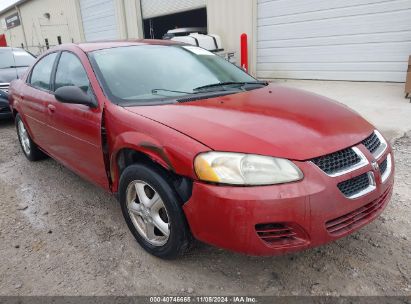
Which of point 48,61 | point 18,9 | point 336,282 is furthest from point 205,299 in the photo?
point 18,9

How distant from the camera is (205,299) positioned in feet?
6.75

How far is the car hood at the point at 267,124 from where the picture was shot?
1.93 m

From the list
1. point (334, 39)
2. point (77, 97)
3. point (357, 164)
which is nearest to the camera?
point (357, 164)

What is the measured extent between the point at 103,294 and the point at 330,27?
802 centimetres

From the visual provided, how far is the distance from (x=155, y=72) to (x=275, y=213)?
1.66 metres

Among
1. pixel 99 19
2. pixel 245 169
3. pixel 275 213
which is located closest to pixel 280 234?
pixel 275 213

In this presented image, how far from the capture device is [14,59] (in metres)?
7.83

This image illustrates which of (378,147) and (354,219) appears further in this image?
(378,147)

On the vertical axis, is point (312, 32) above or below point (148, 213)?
above

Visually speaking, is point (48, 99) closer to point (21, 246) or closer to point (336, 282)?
point (21, 246)

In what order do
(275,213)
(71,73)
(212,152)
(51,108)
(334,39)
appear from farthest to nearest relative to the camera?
(334,39) < (51,108) < (71,73) < (212,152) < (275,213)

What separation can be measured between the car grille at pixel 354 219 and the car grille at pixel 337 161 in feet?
0.90

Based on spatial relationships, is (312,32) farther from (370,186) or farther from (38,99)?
(370,186)

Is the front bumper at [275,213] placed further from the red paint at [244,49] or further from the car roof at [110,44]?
the red paint at [244,49]
